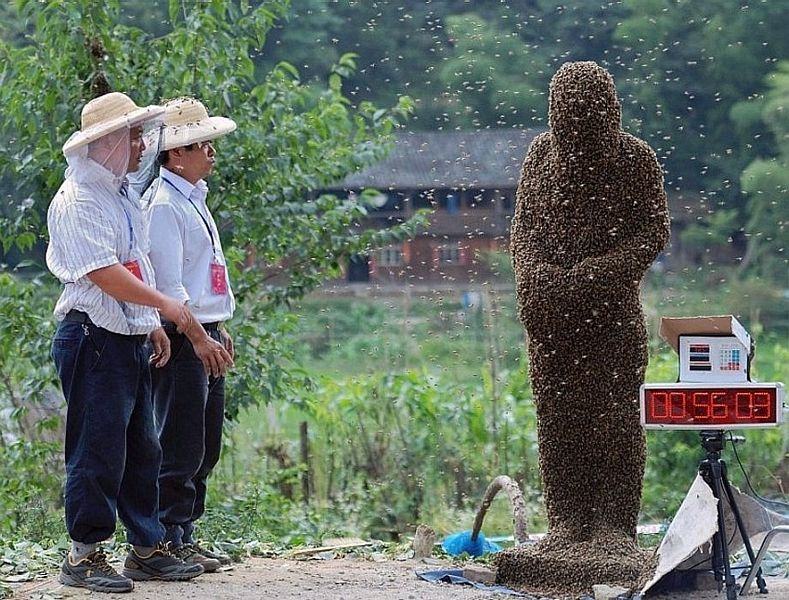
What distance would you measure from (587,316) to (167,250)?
1.83 m

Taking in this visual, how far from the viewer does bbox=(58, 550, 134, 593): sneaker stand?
5266mm

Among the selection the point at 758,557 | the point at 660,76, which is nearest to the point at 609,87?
the point at 758,557

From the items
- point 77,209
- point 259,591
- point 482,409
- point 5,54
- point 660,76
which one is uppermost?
point 660,76

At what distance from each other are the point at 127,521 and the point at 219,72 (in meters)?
3.02

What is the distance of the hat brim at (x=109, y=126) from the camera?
17.1 ft

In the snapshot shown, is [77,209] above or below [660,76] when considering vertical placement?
below

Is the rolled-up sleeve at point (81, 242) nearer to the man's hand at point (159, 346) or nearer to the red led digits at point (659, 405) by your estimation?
the man's hand at point (159, 346)

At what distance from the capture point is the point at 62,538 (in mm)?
6898

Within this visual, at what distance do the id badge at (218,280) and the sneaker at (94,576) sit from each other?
47.7 inches

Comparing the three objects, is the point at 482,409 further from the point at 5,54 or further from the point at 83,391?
the point at 83,391

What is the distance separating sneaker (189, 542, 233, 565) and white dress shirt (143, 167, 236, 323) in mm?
1073

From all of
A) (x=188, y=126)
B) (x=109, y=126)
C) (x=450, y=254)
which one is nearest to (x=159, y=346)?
(x=109, y=126)

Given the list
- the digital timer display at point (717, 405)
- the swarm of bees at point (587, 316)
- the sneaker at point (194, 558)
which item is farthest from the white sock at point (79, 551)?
the digital timer display at point (717, 405)

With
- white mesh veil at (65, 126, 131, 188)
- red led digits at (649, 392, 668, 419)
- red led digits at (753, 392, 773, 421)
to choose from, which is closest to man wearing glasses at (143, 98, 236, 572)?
white mesh veil at (65, 126, 131, 188)
